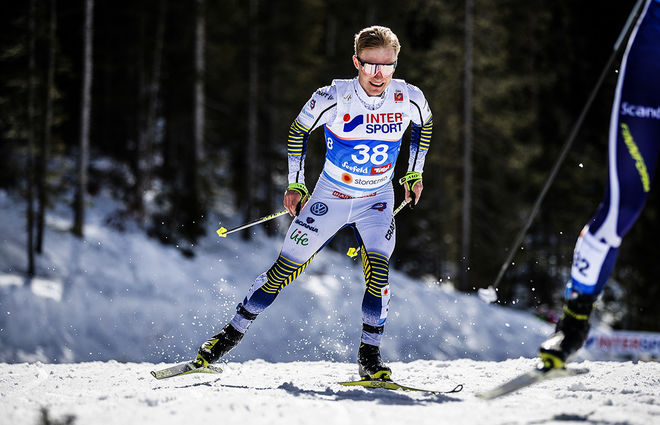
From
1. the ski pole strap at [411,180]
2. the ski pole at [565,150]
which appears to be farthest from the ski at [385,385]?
the ski pole strap at [411,180]

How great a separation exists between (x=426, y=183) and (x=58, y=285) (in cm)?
1705

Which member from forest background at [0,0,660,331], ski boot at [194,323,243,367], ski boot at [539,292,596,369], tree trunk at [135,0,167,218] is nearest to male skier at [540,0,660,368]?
ski boot at [539,292,596,369]

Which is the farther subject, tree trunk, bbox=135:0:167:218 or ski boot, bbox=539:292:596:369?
tree trunk, bbox=135:0:167:218

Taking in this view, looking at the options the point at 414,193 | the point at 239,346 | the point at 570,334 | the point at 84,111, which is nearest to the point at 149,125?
the point at 84,111

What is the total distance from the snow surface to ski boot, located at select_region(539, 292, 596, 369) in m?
0.30

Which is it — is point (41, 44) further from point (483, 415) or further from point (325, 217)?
point (483, 415)

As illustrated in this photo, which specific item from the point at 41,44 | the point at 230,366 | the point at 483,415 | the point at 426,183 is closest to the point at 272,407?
the point at 483,415

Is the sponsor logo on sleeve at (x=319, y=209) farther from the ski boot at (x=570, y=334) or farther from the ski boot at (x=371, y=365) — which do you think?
the ski boot at (x=570, y=334)

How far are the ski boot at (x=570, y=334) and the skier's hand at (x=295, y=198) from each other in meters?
2.34

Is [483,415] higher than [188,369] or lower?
higher

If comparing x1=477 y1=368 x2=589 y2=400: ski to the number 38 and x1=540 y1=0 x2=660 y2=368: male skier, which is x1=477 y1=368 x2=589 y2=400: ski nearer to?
x1=540 y1=0 x2=660 y2=368: male skier

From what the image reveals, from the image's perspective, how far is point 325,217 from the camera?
5.34 metres

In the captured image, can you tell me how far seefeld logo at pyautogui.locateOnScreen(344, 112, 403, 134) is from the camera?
5.26 meters

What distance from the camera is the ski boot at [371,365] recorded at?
509 cm
